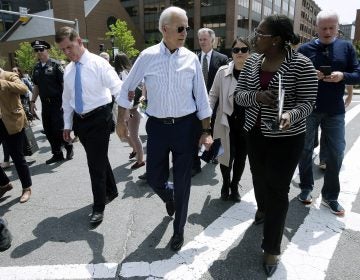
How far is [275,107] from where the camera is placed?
8.27 ft

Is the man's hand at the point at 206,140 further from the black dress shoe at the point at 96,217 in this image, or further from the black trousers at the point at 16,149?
the black trousers at the point at 16,149

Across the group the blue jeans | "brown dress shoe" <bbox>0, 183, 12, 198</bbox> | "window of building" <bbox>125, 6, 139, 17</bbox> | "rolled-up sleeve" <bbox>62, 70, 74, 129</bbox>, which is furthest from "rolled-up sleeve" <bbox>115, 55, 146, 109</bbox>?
"window of building" <bbox>125, 6, 139, 17</bbox>

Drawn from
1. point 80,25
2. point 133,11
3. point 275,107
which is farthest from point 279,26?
point 133,11

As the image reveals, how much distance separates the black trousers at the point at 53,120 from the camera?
6.04 meters

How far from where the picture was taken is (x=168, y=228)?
350 cm

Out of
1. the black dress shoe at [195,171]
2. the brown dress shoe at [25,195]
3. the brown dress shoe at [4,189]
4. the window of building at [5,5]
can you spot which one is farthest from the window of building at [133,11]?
the brown dress shoe at [25,195]

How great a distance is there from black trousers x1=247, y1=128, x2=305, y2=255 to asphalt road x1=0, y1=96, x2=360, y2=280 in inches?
13.3

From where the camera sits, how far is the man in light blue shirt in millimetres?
2846

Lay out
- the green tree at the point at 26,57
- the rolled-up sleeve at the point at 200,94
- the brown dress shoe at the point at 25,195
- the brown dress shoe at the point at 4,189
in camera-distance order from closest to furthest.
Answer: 1. the rolled-up sleeve at the point at 200,94
2. the brown dress shoe at the point at 25,195
3. the brown dress shoe at the point at 4,189
4. the green tree at the point at 26,57

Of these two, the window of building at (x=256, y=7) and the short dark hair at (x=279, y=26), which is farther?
the window of building at (x=256, y=7)

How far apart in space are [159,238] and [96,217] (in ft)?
2.68

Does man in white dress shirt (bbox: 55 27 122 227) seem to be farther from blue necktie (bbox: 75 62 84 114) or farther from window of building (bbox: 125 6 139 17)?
window of building (bbox: 125 6 139 17)

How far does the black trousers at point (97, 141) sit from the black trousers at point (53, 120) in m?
2.65

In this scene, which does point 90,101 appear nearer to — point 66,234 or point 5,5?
point 66,234
